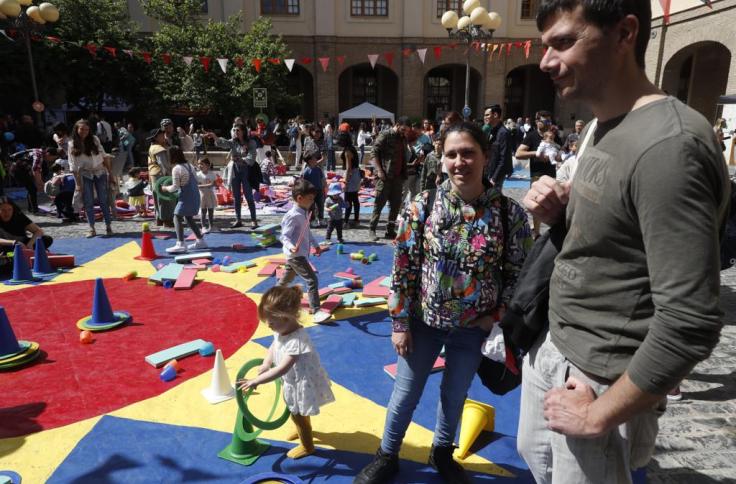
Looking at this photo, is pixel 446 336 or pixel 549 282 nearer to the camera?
pixel 549 282

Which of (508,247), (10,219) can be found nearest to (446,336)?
(508,247)

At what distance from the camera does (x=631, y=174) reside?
1235 mm

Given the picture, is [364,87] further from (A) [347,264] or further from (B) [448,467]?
(B) [448,467]

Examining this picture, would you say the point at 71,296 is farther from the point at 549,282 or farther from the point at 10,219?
the point at 549,282

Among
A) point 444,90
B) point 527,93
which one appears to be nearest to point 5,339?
point 444,90

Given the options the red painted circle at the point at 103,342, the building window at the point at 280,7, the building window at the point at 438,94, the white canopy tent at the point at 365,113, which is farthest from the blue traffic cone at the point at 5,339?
the building window at the point at 438,94

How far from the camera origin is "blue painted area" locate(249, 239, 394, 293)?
7.02 m

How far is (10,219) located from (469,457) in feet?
25.2

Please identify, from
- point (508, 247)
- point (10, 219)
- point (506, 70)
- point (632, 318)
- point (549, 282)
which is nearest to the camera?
point (632, 318)

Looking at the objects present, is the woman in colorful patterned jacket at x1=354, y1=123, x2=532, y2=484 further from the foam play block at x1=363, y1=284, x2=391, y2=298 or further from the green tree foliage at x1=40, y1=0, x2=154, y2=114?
the green tree foliage at x1=40, y1=0, x2=154, y2=114

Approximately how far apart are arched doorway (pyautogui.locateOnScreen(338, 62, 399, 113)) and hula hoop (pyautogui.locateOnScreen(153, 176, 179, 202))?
2738cm

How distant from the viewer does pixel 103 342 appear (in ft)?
16.7

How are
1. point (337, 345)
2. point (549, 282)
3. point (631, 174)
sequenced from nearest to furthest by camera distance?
1. point (631, 174)
2. point (549, 282)
3. point (337, 345)

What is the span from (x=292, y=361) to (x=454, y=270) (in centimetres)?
118
